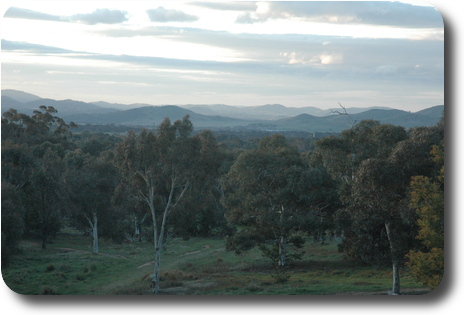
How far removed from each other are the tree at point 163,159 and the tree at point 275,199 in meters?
3.09

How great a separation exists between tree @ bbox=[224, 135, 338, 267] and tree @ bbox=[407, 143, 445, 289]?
20.8 feet

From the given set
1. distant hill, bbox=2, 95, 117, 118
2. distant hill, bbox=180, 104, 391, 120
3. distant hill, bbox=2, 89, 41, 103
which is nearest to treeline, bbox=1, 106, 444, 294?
distant hill, bbox=180, 104, 391, 120

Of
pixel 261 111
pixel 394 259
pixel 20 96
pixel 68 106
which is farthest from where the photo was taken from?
pixel 68 106

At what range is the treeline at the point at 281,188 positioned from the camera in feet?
36.4

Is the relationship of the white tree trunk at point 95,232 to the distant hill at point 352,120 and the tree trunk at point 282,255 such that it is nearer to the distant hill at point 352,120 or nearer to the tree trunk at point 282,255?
the tree trunk at point 282,255

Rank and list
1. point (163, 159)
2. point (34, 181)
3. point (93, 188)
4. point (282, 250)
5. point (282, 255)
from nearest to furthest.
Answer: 1. point (163, 159)
2. point (282, 255)
3. point (282, 250)
4. point (34, 181)
5. point (93, 188)

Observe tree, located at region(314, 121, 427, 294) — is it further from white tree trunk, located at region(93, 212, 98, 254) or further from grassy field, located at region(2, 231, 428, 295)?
white tree trunk, located at region(93, 212, 98, 254)

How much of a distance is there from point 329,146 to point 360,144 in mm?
1165

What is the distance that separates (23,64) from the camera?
1165 centimetres

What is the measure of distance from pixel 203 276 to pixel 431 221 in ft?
19.1

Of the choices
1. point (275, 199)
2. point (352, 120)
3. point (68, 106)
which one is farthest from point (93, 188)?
point (352, 120)

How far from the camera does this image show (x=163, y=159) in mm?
14445

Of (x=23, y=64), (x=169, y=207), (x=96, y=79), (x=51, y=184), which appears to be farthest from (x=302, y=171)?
(x=51, y=184)

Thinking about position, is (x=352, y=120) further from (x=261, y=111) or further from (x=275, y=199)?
(x=275, y=199)
